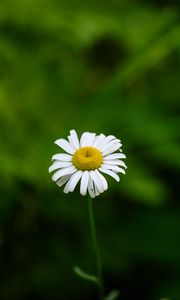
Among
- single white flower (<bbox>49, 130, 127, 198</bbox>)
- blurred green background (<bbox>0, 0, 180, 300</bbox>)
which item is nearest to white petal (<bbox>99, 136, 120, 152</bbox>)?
single white flower (<bbox>49, 130, 127, 198</bbox>)

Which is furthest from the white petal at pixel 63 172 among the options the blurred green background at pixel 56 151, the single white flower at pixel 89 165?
the blurred green background at pixel 56 151

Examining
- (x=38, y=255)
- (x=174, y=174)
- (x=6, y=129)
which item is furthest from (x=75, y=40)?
(x=38, y=255)

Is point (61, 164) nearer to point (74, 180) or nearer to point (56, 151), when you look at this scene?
point (74, 180)

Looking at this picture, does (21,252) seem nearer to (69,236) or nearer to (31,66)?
(69,236)

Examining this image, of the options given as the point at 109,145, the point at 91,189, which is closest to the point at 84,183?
the point at 91,189

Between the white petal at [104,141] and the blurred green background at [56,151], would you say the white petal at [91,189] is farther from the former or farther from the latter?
the blurred green background at [56,151]

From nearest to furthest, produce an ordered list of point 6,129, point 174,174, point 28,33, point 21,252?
point 21,252, point 6,129, point 28,33, point 174,174

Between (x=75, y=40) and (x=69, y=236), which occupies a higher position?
(x=75, y=40)
